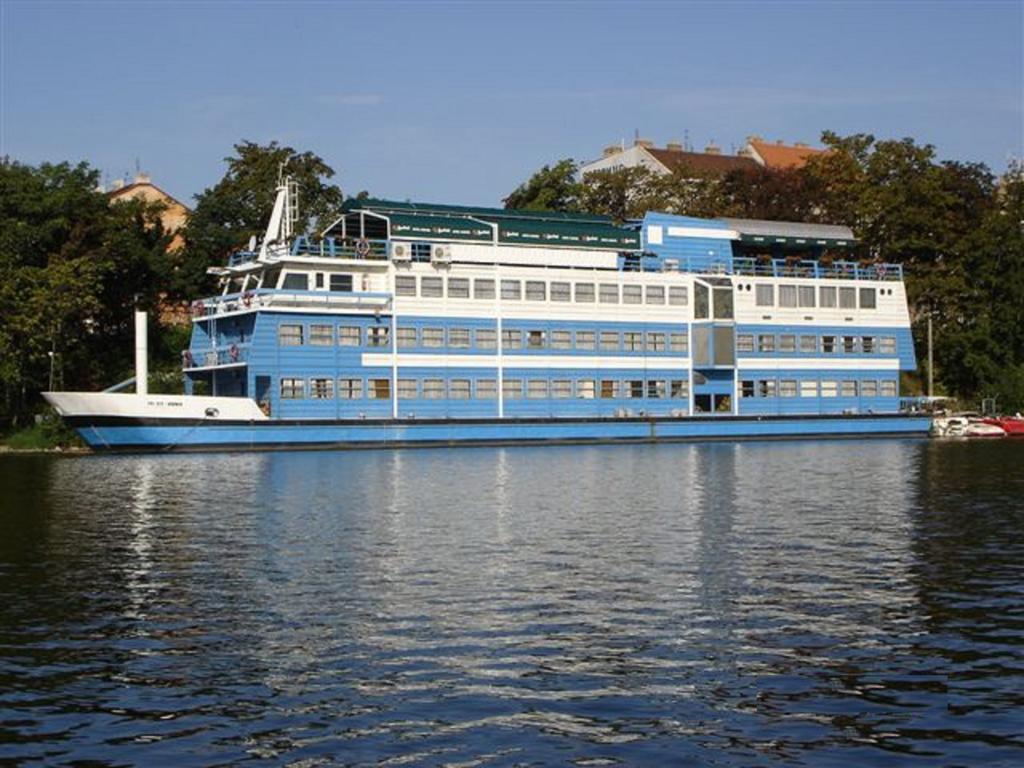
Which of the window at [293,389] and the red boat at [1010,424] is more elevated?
the window at [293,389]

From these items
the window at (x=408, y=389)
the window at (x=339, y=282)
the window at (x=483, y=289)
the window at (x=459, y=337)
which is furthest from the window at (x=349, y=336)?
the window at (x=483, y=289)

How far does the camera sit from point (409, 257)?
72625mm

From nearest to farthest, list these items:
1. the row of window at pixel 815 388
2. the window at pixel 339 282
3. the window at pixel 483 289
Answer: the window at pixel 339 282, the window at pixel 483 289, the row of window at pixel 815 388

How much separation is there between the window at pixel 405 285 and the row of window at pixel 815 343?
20.3 meters

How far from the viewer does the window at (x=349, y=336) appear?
70750 millimetres

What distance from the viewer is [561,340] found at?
76.8 m

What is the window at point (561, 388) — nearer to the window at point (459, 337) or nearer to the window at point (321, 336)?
the window at point (459, 337)

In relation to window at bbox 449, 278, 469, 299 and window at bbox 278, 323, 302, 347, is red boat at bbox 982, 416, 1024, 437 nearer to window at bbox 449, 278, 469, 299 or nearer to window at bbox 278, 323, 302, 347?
window at bbox 449, 278, 469, 299

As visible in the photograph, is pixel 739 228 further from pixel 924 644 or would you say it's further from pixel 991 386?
→ pixel 924 644

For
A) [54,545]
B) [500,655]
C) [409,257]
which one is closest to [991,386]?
[409,257]

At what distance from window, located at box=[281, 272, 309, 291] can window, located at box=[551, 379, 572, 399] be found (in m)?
14.8

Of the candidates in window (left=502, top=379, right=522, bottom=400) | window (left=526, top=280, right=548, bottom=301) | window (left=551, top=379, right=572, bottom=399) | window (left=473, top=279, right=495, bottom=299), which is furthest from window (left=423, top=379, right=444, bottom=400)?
window (left=526, top=280, right=548, bottom=301)

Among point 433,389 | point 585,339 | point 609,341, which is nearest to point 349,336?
point 433,389

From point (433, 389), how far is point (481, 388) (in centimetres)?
283
